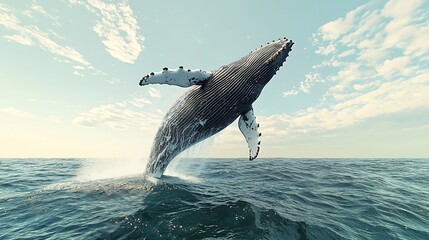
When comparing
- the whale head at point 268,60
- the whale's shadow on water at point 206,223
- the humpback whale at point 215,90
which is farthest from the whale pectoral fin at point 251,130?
the whale's shadow on water at point 206,223

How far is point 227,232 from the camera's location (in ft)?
19.5

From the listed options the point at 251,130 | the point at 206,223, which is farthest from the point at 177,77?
the point at 206,223

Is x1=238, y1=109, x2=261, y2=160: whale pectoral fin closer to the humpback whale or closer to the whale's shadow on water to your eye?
the humpback whale

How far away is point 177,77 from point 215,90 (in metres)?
1.45

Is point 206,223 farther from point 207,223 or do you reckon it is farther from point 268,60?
point 268,60

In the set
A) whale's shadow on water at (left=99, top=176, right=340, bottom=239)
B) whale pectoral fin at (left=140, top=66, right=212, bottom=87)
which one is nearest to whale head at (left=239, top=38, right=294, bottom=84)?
whale pectoral fin at (left=140, top=66, right=212, bottom=87)

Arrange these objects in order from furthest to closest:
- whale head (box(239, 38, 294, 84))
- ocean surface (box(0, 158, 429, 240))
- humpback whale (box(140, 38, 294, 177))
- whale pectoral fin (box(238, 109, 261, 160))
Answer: whale pectoral fin (box(238, 109, 261, 160)), humpback whale (box(140, 38, 294, 177)), whale head (box(239, 38, 294, 84)), ocean surface (box(0, 158, 429, 240))

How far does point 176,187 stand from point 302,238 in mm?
5642

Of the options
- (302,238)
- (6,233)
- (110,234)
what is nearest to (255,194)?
(302,238)

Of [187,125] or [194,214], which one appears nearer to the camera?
[194,214]

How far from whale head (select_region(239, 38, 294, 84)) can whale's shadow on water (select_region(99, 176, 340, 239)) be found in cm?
454

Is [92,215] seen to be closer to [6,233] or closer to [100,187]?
[6,233]

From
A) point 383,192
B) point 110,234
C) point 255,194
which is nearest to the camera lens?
point 110,234

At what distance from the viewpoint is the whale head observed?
8312 mm
